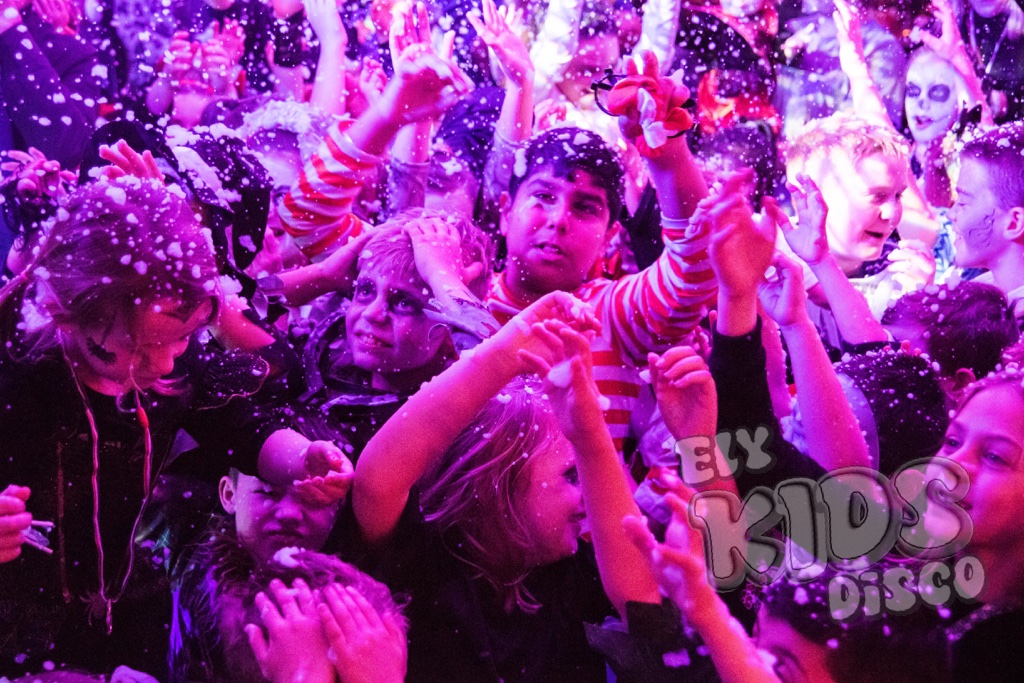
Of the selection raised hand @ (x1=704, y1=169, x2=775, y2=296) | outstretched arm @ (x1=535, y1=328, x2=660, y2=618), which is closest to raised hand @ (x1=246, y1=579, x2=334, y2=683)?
outstretched arm @ (x1=535, y1=328, x2=660, y2=618)

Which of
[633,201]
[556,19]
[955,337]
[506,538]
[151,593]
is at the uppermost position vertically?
[556,19]

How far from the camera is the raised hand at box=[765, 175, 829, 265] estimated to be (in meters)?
0.95

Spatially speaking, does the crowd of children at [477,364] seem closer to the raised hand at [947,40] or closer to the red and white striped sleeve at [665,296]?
the red and white striped sleeve at [665,296]

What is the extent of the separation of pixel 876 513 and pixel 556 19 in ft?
2.12

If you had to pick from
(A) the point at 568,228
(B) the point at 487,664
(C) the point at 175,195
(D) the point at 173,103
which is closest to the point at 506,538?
(B) the point at 487,664

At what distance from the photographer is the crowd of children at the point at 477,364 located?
28.5 inches

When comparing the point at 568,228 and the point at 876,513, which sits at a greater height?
the point at 568,228

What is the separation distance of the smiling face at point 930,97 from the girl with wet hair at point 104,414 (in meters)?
0.92

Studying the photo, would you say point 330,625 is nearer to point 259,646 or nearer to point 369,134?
point 259,646

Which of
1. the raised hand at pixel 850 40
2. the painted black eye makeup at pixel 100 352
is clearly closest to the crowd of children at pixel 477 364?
the painted black eye makeup at pixel 100 352

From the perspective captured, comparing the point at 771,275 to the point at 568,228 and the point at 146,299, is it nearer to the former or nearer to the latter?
the point at 568,228

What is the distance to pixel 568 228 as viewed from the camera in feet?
2.97

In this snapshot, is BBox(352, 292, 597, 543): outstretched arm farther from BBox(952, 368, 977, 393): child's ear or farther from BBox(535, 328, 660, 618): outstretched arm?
BBox(952, 368, 977, 393): child's ear

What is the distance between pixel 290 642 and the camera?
2.31 feet
